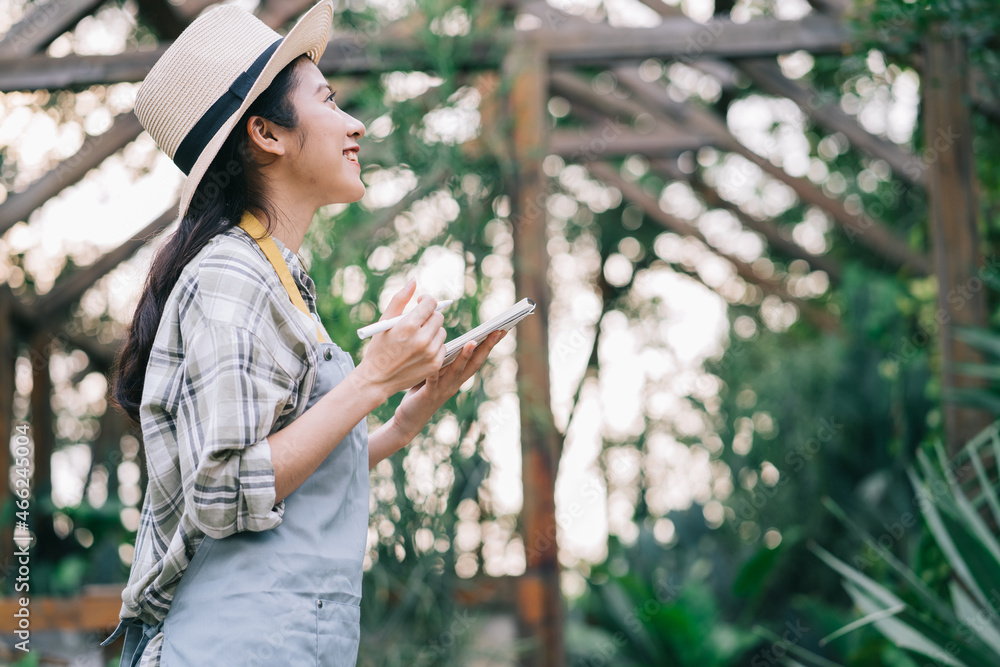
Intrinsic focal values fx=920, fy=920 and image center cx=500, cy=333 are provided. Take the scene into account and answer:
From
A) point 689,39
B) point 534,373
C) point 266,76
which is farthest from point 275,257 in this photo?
point 689,39

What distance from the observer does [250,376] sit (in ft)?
3.09

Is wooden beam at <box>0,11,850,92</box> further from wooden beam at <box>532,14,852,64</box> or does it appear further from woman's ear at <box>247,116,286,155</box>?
woman's ear at <box>247,116,286,155</box>

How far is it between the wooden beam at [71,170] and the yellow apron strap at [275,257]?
3205 millimetres

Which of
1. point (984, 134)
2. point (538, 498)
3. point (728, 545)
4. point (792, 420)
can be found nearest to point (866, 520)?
point (728, 545)

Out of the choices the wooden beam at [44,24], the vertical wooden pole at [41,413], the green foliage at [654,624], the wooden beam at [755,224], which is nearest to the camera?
the wooden beam at [44,24]

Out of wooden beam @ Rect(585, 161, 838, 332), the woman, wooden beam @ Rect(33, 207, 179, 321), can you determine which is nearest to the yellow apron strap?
the woman

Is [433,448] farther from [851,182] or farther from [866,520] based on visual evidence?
[851,182]

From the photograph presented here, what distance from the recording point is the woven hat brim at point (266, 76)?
106cm

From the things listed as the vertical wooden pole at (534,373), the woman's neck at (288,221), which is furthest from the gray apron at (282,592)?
the vertical wooden pole at (534,373)

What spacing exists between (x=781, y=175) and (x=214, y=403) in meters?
4.87

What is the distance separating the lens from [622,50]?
3.61 m

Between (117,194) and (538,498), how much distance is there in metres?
3.33

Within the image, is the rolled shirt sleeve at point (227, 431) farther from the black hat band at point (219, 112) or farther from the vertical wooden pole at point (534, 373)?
the vertical wooden pole at point (534, 373)

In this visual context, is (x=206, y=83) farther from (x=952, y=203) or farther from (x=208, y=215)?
(x=952, y=203)
